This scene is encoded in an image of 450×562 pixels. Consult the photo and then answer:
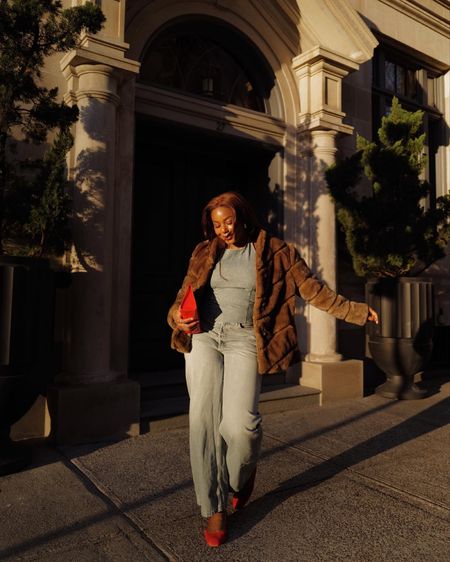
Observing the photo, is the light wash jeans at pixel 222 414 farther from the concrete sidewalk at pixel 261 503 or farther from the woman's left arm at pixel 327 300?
the woman's left arm at pixel 327 300

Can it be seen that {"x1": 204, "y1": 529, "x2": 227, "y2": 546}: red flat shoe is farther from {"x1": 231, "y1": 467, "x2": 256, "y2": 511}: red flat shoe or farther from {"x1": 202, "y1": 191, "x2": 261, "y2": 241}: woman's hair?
{"x1": 202, "y1": 191, "x2": 261, "y2": 241}: woman's hair

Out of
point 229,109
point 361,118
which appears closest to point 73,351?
point 229,109

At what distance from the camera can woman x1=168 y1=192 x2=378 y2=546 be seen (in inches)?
95.3

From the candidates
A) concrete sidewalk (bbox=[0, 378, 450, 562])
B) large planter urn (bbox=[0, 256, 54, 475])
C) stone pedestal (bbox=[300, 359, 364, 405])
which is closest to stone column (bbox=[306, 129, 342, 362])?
stone pedestal (bbox=[300, 359, 364, 405])

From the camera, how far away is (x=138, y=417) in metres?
4.08

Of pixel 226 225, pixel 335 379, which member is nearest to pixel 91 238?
pixel 226 225

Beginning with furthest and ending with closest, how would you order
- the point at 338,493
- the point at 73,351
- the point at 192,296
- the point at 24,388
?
the point at 73,351, the point at 24,388, the point at 338,493, the point at 192,296

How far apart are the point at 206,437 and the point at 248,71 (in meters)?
4.99

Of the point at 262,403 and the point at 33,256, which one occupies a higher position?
the point at 33,256

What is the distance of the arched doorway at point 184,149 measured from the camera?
532 centimetres

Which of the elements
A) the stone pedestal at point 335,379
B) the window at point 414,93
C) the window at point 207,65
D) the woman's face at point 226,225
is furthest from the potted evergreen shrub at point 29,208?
the window at point 414,93

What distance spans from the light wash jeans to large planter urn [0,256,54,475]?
138 cm

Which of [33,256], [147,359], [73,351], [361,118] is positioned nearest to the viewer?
[33,256]

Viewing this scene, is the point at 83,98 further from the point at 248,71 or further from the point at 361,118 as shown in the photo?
the point at 361,118
